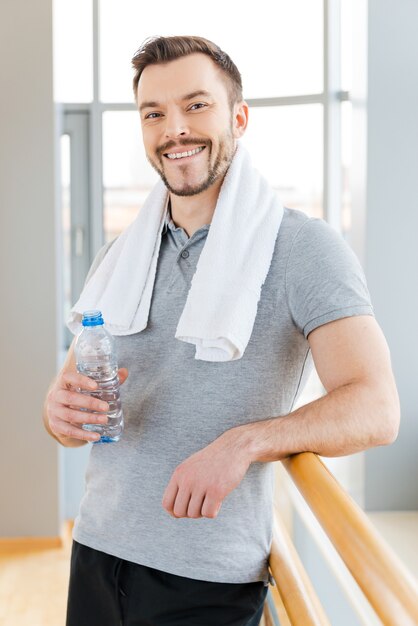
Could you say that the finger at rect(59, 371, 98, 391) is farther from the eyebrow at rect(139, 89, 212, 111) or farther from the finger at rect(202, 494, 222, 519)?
the eyebrow at rect(139, 89, 212, 111)

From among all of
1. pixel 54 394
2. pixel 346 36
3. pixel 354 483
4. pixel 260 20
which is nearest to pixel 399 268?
pixel 354 483

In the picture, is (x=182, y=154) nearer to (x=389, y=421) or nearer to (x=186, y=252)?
(x=186, y=252)

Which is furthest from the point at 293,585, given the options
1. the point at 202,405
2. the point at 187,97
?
the point at 187,97

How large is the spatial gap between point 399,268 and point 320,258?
2.64 meters

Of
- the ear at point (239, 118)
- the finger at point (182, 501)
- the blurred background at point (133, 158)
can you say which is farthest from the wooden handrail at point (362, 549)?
the blurred background at point (133, 158)

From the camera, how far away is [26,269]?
351 centimetres

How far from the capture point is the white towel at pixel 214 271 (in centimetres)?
118

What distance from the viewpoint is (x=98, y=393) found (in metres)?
1.24

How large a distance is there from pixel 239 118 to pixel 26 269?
Answer: 2223mm

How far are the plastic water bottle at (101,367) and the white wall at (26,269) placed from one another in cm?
224

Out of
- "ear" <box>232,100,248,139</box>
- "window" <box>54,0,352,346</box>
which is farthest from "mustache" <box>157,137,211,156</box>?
"window" <box>54,0,352,346</box>

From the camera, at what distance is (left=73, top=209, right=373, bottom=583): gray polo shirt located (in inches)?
46.7

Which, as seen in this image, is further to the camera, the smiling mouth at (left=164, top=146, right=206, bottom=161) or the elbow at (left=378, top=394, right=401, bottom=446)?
the smiling mouth at (left=164, top=146, right=206, bottom=161)

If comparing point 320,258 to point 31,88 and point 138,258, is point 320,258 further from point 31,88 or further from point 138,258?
point 31,88
